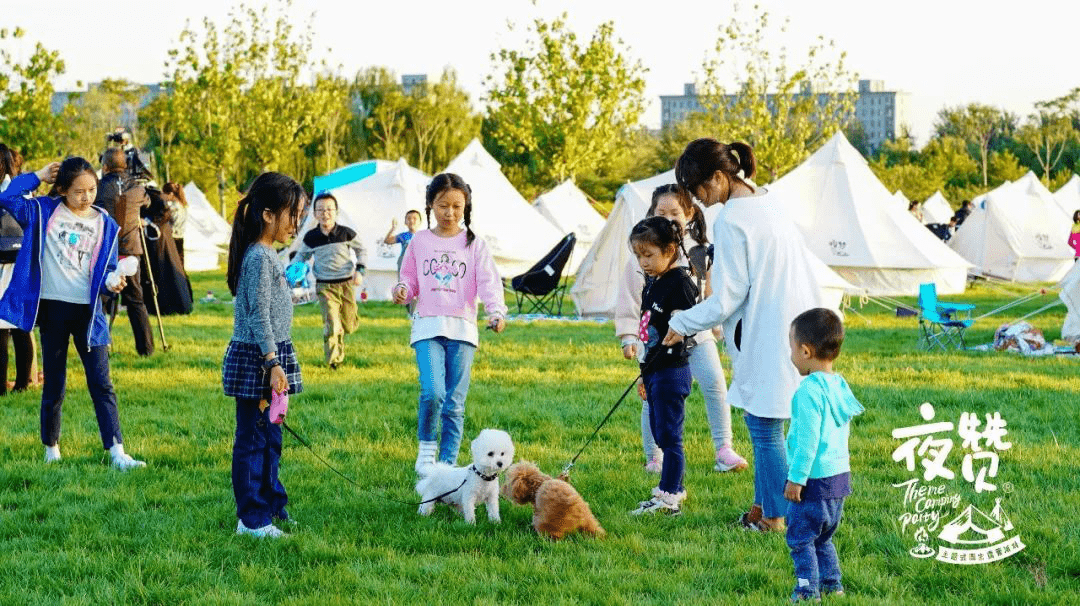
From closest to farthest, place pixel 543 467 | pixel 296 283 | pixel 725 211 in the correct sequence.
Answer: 1. pixel 725 211
2. pixel 543 467
3. pixel 296 283

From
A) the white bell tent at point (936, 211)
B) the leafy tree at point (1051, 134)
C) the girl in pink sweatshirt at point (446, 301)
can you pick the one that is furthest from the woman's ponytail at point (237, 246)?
the leafy tree at point (1051, 134)

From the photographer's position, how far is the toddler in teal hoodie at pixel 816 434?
3930 mm

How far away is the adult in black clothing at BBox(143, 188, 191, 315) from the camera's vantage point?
11.5 m

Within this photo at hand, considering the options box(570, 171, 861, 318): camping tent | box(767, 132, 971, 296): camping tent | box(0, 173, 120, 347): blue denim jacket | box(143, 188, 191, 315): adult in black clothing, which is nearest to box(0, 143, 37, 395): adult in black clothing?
box(0, 173, 120, 347): blue denim jacket

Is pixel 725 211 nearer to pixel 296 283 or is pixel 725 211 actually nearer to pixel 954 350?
pixel 296 283

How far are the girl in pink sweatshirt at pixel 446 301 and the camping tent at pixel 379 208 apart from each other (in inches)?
527

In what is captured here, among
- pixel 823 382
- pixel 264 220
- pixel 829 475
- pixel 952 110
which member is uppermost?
pixel 952 110

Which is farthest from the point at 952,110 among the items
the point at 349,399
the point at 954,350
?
the point at 349,399

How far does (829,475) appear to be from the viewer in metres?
3.97

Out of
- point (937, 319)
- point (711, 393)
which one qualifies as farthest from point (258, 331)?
point (937, 319)

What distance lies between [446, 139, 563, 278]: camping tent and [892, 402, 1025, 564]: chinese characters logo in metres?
13.3

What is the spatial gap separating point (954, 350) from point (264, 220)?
9771 millimetres

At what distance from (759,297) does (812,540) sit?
1217mm

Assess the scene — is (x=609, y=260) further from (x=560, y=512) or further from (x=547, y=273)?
(x=560, y=512)
